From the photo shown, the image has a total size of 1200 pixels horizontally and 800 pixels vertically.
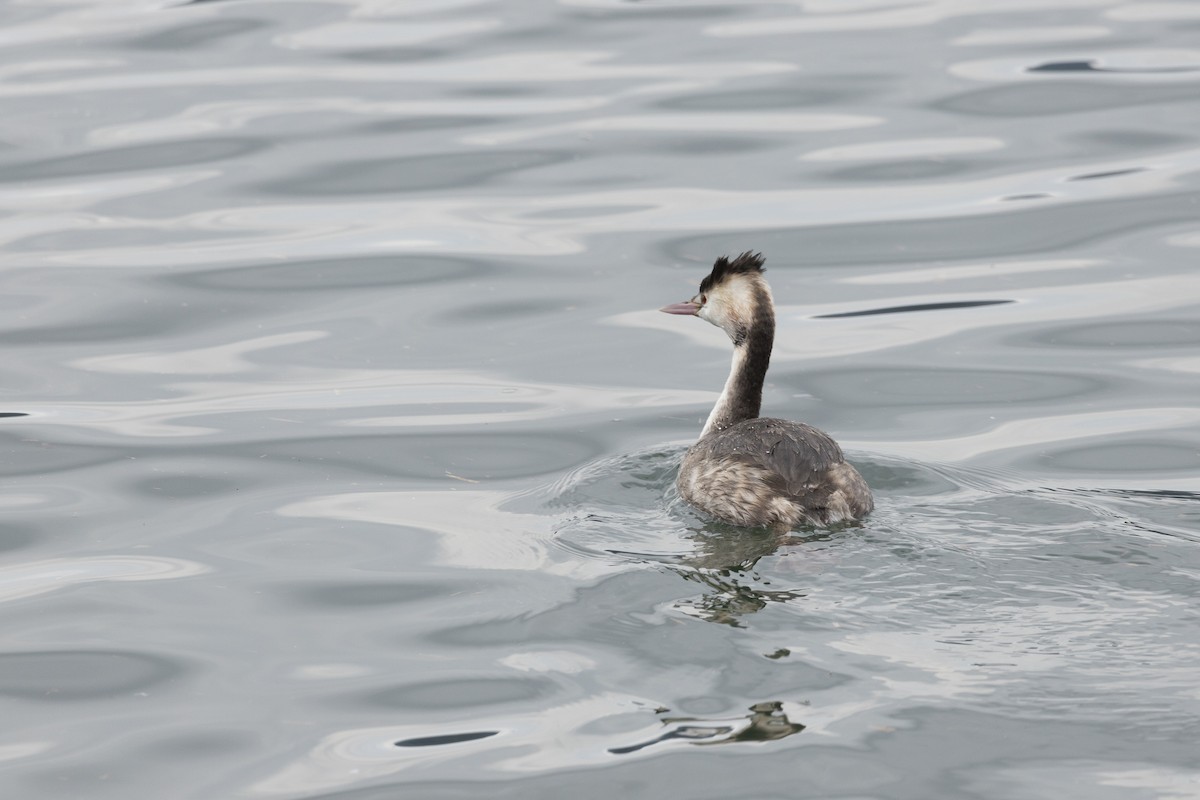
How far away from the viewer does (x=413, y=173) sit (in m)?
14.9

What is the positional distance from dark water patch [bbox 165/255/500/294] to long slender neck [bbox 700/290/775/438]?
12.1 feet

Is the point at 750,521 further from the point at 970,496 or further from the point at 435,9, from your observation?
the point at 435,9

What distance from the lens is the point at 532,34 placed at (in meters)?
18.8

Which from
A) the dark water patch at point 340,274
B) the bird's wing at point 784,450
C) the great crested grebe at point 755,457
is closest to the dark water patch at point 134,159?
the dark water patch at point 340,274

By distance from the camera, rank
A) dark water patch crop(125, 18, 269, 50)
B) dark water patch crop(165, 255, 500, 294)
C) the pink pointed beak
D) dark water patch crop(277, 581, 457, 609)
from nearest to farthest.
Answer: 1. dark water patch crop(277, 581, 457, 609)
2. the pink pointed beak
3. dark water patch crop(165, 255, 500, 294)
4. dark water patch crop(125, 18, 269, 50)

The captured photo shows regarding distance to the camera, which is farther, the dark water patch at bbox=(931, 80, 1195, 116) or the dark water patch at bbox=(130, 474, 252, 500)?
the dark water patch at bbox=(931, 80, 1195, 116)

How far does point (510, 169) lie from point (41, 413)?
224 inches

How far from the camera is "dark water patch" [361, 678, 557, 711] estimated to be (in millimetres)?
6590

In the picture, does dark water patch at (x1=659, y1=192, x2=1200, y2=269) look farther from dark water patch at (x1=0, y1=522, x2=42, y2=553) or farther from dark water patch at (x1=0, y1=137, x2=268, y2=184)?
dark water patch at (x1=0, y1=522, x2=42, y2=553)

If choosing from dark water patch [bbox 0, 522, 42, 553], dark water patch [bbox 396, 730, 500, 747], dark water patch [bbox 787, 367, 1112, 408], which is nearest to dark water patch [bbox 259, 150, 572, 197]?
dark water patch [bbox 787, 367, 1112, 408]

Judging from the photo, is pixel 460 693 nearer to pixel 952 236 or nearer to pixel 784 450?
pixel 784 450

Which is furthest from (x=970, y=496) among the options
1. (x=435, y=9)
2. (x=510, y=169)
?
(x=435, y=9)

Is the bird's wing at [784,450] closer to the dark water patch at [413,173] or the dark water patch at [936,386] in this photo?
the dark water patch at [936,386]

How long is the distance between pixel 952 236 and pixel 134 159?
271 inches
